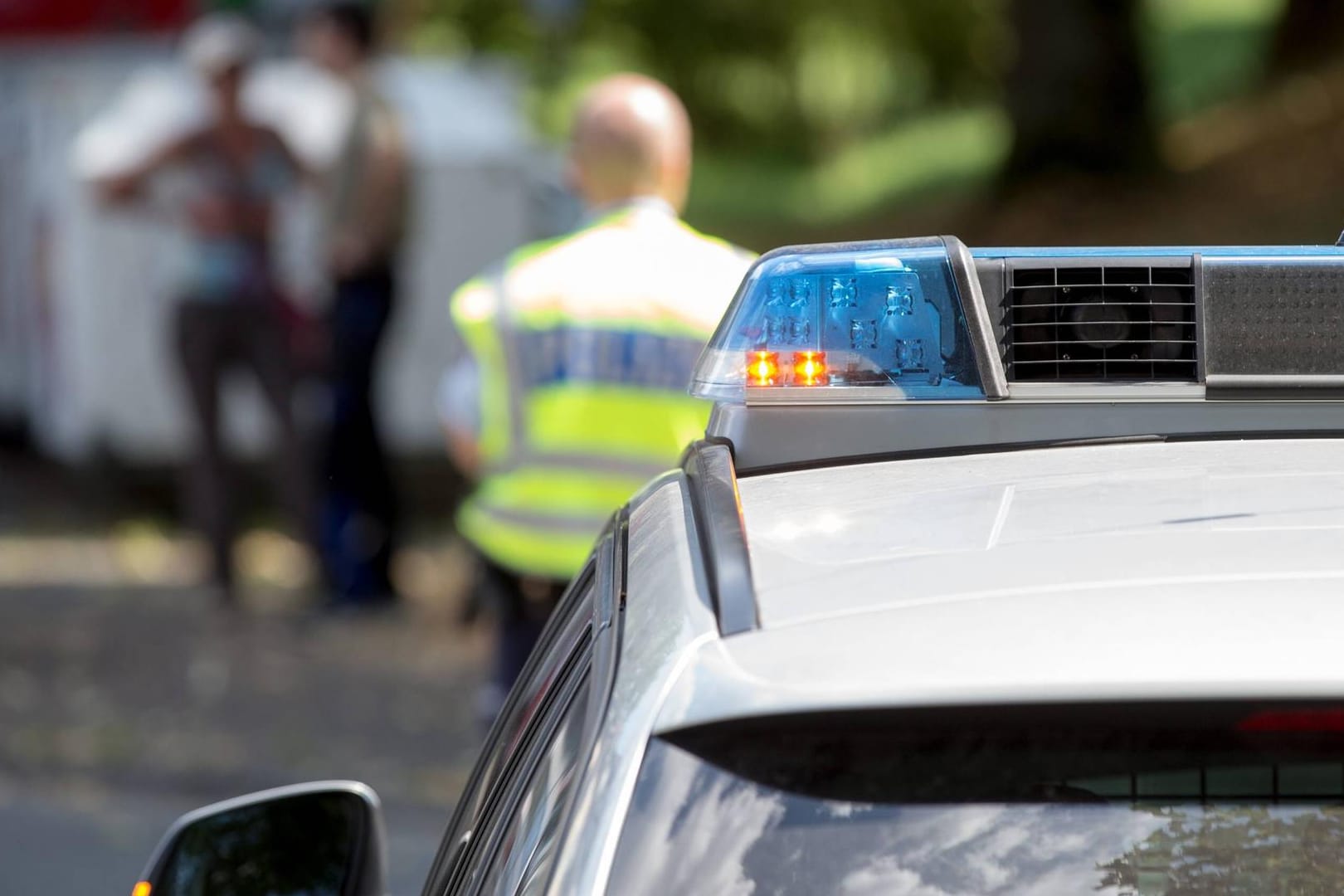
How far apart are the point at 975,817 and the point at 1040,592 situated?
0.64 ft

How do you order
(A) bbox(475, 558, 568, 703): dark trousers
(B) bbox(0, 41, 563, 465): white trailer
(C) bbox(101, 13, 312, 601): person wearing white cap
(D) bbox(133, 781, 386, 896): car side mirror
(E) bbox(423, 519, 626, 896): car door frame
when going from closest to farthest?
(E) bbox(423, 519, 626, 896): car door frame → (D) bbox(133, 781, 386, 896): car side mirror → (A) bbox(475, 558, 568, 703): dark trousers → (C) bbox(101, 13, 312, 601): person wearing white cap → (B) bbox(0, 41, 563, 465): white trailer

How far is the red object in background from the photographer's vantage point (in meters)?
13.1

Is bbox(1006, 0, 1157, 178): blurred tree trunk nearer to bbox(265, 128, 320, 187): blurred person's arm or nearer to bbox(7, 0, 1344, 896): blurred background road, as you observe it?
bbox(7, 0, 1344, 896): blurred background road

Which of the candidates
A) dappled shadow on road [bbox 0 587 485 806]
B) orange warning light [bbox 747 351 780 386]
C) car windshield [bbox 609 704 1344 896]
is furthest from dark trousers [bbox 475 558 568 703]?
car windshield [bbox 609 704 1344 896]

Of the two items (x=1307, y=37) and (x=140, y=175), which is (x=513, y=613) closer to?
A: (x=140, y=175)

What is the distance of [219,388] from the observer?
9.30 meters

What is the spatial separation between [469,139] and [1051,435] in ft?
32.4

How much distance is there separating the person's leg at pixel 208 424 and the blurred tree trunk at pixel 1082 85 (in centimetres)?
935

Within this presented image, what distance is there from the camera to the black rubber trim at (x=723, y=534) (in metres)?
1.66

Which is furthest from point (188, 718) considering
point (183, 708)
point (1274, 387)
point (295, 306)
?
point (1274, 387)

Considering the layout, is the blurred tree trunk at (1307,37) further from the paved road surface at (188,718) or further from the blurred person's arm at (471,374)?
the blurred person's arm at (471,374)

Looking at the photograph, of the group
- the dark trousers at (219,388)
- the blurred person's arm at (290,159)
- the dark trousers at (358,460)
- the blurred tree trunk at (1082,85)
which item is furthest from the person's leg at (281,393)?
the blurred tree trunk at (1082,85)

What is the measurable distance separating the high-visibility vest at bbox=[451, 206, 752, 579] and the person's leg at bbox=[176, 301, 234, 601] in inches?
181

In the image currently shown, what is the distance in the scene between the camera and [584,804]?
1.59 m
